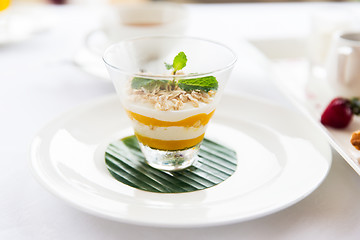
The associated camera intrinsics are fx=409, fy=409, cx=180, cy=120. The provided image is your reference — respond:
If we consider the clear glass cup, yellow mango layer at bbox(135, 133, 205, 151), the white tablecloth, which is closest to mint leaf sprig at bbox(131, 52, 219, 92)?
the clear glass cup

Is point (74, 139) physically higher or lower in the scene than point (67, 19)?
higher

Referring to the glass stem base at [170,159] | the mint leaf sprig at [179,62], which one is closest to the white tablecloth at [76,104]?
the glass stem base at [170,159]

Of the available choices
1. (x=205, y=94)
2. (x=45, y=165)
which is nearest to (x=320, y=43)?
(x=205, y=94)

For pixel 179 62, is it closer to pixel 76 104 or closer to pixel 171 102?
pixel 171 102

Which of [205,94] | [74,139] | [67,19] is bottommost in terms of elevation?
[67,19]

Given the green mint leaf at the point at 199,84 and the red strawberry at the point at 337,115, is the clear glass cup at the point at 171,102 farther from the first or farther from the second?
the red strawberry at the point at 337,115

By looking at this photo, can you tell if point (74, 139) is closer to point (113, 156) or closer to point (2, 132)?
point (113, 156)

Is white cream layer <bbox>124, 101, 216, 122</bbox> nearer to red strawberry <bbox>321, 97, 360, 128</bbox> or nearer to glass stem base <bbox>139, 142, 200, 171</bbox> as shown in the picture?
glass stem base <bbox>139, 142, 200, 171</bbox>
